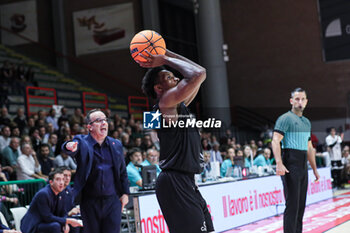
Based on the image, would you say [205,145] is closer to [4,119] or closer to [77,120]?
[77,120]

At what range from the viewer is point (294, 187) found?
259 inches

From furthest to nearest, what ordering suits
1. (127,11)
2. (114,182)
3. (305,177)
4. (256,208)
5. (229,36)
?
1. (229,36)
2. (127,11)
3. (256,208)
4. (305,177)
5. (114,182)

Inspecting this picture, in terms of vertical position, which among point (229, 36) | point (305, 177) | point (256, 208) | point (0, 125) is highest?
point (229, 36)

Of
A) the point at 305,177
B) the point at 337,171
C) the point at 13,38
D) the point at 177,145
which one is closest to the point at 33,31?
the point at 13,38

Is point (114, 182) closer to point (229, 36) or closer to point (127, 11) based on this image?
point (127, 11)

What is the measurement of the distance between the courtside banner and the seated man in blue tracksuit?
1093 millimetres

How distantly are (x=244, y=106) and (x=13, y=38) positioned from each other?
1214cm

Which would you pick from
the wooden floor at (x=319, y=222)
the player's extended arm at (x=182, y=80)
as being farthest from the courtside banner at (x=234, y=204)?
the player's extended arm at (x=182, y=80)

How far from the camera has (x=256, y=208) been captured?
1076 centimetres

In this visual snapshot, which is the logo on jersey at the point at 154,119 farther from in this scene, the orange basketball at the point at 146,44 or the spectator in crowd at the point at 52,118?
the spectator in crowd at the point at 52,118

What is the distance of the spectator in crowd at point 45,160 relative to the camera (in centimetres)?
1177

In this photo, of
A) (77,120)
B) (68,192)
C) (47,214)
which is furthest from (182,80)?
(77,120)

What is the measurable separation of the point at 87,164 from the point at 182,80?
1.97 metres

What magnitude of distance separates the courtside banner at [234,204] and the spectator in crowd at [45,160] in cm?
427
